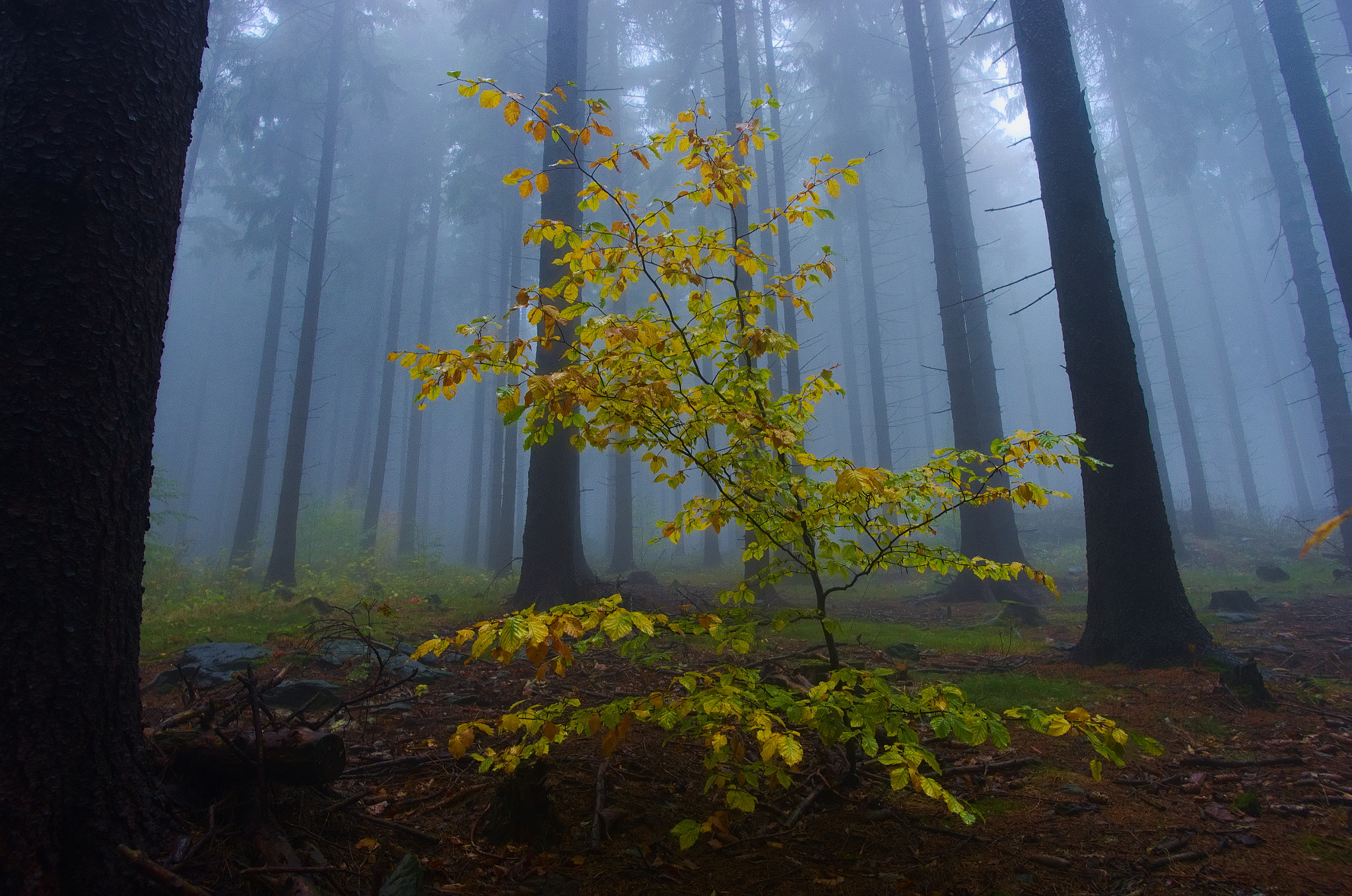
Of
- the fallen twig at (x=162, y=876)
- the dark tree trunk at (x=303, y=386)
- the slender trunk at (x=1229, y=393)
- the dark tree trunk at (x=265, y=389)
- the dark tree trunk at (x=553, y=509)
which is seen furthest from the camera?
the slender trunk at (x=1229, y=393)

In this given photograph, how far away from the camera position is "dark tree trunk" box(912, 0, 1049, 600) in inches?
410

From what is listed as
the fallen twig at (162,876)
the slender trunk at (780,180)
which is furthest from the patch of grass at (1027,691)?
the slender trunk at (780,180)

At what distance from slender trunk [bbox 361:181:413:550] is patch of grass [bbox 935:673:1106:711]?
63.2 ft

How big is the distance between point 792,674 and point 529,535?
5.40m

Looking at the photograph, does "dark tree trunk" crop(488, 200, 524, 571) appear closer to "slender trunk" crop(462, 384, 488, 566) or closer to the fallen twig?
"slender trunk" crop(462, 384, 488, 566)

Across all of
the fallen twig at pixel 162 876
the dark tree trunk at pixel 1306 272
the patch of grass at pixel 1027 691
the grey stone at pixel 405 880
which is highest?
the dark tree trunk at pixel 1306 272

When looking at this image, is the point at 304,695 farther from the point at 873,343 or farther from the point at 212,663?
the point at 873,343

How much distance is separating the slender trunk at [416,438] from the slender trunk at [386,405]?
885 mm

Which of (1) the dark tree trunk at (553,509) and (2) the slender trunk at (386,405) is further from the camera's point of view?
(2) the slender trunk at (386,405)

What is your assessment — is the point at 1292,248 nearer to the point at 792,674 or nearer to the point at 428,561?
the point at 792,674

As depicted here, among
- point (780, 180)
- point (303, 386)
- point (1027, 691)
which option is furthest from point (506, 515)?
point (1027, 691)

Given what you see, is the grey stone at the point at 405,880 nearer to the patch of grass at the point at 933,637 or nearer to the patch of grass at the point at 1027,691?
the patch of grass at the point at 1027,691

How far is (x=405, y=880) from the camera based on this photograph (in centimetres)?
213

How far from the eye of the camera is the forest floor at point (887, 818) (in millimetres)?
2268
